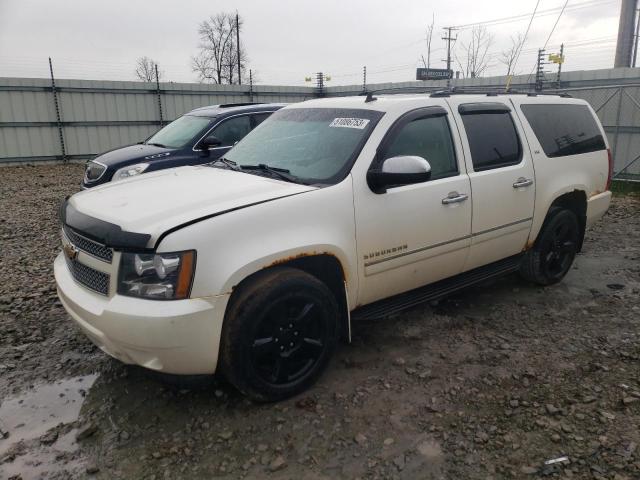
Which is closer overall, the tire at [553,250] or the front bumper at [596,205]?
the tire at [553,250]

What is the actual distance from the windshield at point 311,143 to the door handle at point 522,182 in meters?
1.44

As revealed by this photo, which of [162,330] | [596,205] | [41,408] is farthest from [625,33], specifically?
[41,408]

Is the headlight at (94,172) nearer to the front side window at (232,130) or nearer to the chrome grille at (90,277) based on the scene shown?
the front side window at (232,130)

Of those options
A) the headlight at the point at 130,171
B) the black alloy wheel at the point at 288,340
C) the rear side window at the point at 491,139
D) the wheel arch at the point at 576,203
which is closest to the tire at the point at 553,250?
the wheel arch at the point at 576,203

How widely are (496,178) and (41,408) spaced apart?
11.7 ft

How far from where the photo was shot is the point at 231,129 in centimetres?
789

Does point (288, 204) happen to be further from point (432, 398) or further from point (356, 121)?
point (432, 398)

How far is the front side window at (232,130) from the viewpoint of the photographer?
7754mm

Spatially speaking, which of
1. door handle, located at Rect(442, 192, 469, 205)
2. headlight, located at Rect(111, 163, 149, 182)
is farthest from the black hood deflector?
headlight, located at Rect(111, 163, 149, 182)

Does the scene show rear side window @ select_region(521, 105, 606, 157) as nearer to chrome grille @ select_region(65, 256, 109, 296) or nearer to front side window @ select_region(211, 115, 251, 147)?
chrome grille @ select_region(65, 256, 109, 296)

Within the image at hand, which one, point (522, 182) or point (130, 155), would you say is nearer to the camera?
point (522, 182)

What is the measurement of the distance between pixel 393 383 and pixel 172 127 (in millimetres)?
6544

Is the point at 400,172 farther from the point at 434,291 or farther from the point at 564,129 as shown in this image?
the point at 564,129

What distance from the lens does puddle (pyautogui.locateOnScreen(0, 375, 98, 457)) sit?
2.89 m
